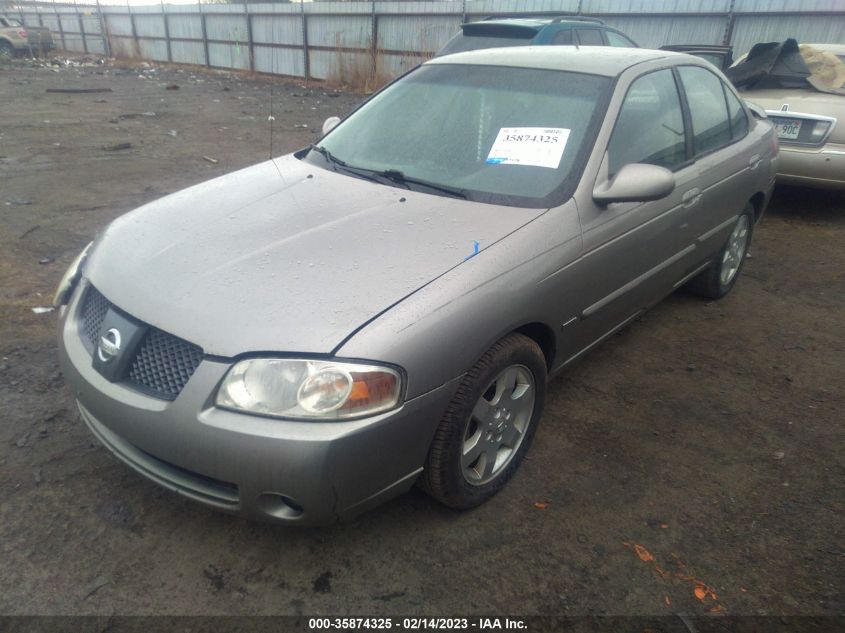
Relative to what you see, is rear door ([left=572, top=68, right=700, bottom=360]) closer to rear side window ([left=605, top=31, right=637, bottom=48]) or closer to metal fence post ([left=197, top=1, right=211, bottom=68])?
rear side window ([left=605, top=31, right=637, bottom=48])

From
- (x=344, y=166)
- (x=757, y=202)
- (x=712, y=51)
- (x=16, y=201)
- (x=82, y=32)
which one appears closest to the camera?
(x=344, y=166)

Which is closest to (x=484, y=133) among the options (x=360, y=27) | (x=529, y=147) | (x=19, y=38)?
(x=529, y=147)

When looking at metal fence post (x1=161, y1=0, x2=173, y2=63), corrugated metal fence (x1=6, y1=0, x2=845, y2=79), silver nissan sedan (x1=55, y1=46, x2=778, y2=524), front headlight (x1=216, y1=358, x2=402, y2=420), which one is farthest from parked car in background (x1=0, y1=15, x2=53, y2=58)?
front headlight (x1=216, y1=358, x2=402, y2=420)

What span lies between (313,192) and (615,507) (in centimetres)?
190

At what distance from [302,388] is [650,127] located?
234 cm

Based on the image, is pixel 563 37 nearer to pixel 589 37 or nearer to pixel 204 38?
pixel 589 37

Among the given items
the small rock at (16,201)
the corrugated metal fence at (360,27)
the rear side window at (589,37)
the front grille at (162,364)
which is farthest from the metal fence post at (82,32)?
the front grille at (162,364)

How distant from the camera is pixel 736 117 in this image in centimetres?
422

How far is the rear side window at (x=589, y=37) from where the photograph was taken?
27.3 feet

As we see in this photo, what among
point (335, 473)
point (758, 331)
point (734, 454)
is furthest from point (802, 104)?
point (335, 473)

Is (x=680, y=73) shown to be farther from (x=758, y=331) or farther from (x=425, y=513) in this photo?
(x=425, y=513)

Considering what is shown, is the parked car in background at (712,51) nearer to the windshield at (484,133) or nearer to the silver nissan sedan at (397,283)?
the silver nissan sedan at (397,283)

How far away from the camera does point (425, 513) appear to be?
2.50m

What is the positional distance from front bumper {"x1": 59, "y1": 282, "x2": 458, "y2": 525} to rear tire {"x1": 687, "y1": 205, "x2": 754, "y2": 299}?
2.97m
